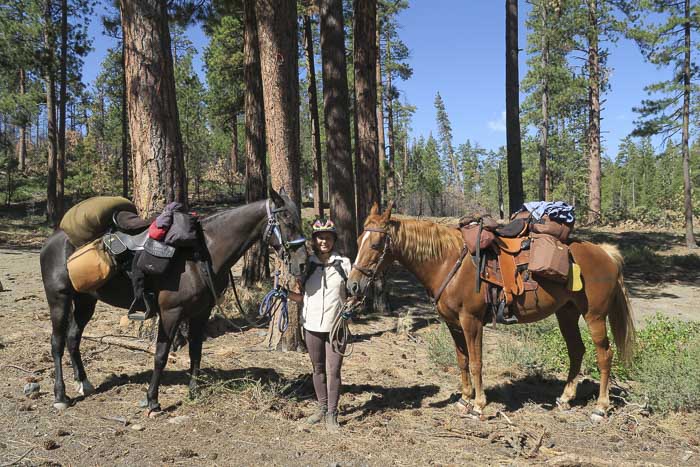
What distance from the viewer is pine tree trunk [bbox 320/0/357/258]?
817 cm

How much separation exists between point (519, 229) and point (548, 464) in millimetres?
2323

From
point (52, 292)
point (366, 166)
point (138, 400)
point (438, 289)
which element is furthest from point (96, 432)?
point (366, 166)

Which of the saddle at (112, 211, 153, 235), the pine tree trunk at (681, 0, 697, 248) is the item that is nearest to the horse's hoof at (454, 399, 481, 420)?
the saddle at (112, 211, 153, 235)

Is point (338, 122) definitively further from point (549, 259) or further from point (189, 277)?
point (549, 259)

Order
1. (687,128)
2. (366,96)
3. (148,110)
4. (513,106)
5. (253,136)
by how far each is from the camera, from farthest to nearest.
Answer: (687,128) → (253,136) → (366,96) → (513,106) → (148,110)

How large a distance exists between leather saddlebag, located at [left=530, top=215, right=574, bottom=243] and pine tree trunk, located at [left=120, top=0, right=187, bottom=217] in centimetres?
471

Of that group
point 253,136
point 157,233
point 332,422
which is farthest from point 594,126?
point 157,233

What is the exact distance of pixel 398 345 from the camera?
747cm

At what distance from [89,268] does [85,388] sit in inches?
55.9

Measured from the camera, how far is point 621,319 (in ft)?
17.1

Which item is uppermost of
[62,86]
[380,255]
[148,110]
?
[62,86]

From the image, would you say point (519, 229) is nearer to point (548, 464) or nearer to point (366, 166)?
point (548, 464)

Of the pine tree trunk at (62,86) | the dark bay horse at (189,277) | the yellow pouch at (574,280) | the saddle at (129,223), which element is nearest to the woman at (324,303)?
the dark bay horse at (189,277)

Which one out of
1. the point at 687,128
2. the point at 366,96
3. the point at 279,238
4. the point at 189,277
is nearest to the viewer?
the point at 279,238
